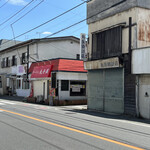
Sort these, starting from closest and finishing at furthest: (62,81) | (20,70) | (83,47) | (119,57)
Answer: (119,57) → (83,47) → (62,81) → (20,70)

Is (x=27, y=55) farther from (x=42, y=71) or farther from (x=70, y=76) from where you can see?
(x=70, y=76)

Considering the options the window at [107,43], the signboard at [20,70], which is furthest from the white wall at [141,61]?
the signboard at [20,70]

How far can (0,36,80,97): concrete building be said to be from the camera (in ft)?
91.8

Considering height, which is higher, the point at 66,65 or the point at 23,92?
the point at 66,65

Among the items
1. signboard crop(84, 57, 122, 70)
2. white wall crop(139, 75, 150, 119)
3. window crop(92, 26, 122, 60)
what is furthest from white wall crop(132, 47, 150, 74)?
window crop(92, 26, 122, 60)

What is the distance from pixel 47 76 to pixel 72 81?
264 centimetres

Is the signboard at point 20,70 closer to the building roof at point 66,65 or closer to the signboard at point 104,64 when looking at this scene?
the building roof at point 66,65

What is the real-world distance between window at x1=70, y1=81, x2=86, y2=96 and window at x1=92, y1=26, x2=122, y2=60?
6.18 meters

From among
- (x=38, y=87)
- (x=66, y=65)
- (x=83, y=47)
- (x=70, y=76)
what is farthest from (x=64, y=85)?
(x=83, y=47)

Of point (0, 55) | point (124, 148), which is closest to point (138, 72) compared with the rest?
point (124, 148)

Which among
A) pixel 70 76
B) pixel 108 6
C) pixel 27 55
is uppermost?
pixel 108 6

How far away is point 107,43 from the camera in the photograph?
619 inches

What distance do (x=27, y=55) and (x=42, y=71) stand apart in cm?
738

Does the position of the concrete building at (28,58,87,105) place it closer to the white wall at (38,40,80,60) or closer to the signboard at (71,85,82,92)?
the signboard at (71,85,82,92)
